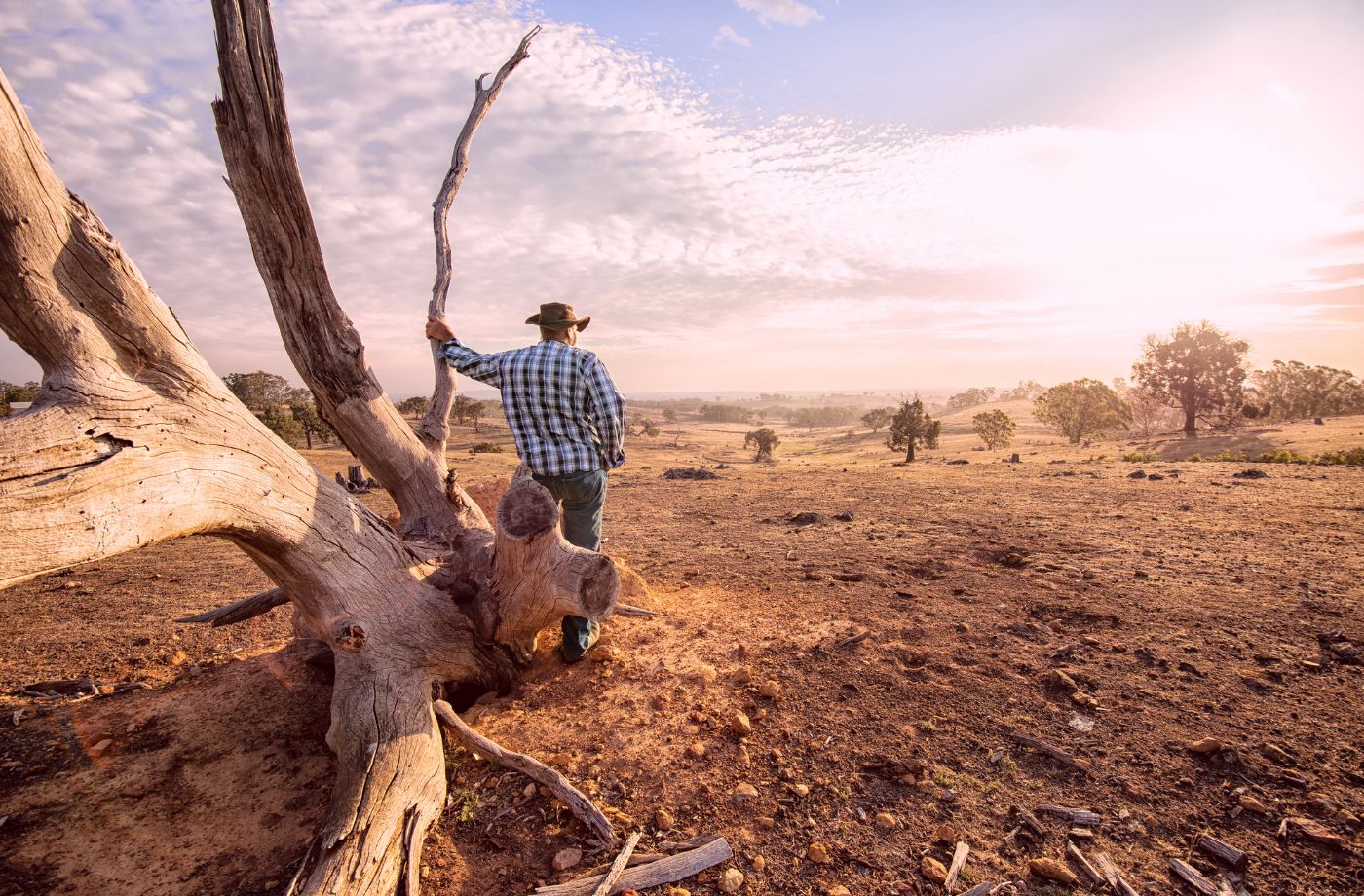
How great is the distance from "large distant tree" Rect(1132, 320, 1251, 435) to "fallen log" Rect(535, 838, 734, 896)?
41.5 m

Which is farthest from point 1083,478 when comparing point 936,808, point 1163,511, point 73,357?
point 73,357

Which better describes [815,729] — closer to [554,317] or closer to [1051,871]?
[1051,871]

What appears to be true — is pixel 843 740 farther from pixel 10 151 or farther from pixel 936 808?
pixel 10 151

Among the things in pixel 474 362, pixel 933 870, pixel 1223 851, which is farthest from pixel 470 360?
pixel 1223 851

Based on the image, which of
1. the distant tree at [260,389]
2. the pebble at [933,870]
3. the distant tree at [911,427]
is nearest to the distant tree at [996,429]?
the distant tree at [911,427]

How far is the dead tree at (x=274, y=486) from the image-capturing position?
6.88ft

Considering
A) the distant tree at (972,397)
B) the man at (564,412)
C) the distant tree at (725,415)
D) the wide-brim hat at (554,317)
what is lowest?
the distant tree at (725,415)

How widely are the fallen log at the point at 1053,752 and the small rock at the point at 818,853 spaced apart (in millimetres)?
1471

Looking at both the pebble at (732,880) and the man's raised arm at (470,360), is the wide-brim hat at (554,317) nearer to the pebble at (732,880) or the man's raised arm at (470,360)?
the man's raised arm at (470,360)

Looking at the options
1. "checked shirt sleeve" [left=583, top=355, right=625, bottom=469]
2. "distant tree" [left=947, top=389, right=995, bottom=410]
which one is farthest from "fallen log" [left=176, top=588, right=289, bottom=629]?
"distant tree" [left=947, top=389, right=995, bottom=410]

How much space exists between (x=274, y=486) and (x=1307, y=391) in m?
63.9

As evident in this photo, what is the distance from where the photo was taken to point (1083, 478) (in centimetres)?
1339

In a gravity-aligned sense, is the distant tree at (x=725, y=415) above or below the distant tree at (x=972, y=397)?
below

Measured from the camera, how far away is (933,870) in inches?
93.5
